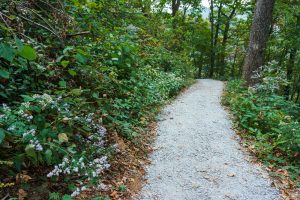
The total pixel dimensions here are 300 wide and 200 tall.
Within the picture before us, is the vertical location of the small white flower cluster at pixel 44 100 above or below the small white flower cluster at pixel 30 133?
above

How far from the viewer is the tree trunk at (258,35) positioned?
880 cm

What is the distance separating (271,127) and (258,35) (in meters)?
4.45

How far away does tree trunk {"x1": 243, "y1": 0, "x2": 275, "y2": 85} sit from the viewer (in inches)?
347

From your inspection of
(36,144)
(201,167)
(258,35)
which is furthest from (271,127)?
(36,144)

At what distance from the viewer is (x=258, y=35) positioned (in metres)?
9.05

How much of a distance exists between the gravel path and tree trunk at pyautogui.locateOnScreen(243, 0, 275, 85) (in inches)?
145

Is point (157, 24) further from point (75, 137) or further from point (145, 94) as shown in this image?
point (75, 137)

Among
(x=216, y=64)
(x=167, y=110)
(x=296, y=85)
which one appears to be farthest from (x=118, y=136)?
(x=216, y=64)

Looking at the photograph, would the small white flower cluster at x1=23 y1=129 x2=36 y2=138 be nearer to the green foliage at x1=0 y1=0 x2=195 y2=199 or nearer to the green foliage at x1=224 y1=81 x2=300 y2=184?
the green foliage at x1=0 y1=0 x2=195 y2=199

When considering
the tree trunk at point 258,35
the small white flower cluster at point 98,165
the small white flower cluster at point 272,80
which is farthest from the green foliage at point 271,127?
the small white flower cluster at point 98,165

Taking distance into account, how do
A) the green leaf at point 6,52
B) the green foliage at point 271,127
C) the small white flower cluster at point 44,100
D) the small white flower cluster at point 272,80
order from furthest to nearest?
the small white flower cluster at point 272,80, the green foliage at point 271,127, the small white flower cluster at point 44,100, the green leaf at point 6,52

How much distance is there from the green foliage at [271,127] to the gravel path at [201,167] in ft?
1.40

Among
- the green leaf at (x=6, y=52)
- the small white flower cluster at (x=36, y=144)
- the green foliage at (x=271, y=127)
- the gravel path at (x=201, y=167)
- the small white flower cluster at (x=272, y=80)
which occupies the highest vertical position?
the green leaf at (x=6, y=52)

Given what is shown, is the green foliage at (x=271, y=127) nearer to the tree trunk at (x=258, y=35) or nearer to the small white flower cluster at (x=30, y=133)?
the tree trunk at (x=258, y=35)
